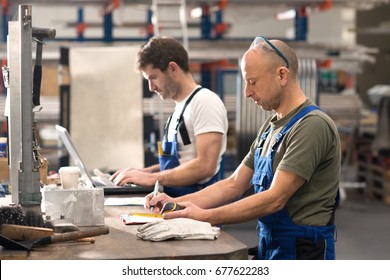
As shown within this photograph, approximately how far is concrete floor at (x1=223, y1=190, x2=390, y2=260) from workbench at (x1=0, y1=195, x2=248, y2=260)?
11.3ft

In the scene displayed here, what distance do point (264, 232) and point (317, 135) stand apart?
16.4 inches

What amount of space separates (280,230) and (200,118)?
1088 mm

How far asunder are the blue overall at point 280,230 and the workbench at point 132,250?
0.21 m

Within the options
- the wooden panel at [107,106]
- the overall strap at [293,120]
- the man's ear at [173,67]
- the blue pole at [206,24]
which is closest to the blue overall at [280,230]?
the overall strap at [293,120]

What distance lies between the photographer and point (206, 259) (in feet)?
7.14

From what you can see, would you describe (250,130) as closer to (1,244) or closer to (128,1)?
(128,1)

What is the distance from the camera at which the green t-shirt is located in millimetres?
2447

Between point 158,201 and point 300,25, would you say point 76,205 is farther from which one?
point 300,25

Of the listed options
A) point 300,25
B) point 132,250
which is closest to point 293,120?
point 132,250

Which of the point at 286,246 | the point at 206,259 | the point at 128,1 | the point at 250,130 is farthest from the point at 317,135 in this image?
the point at 128,1

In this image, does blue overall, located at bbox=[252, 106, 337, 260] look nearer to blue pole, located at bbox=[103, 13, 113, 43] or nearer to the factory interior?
the factory interior

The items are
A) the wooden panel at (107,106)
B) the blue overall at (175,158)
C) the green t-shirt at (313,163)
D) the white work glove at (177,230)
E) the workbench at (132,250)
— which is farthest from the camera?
the wooden panel at (107,106)

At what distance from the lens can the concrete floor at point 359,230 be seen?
5719mm

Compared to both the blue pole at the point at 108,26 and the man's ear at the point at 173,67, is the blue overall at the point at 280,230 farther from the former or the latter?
the blue pole at the point at 108,26
